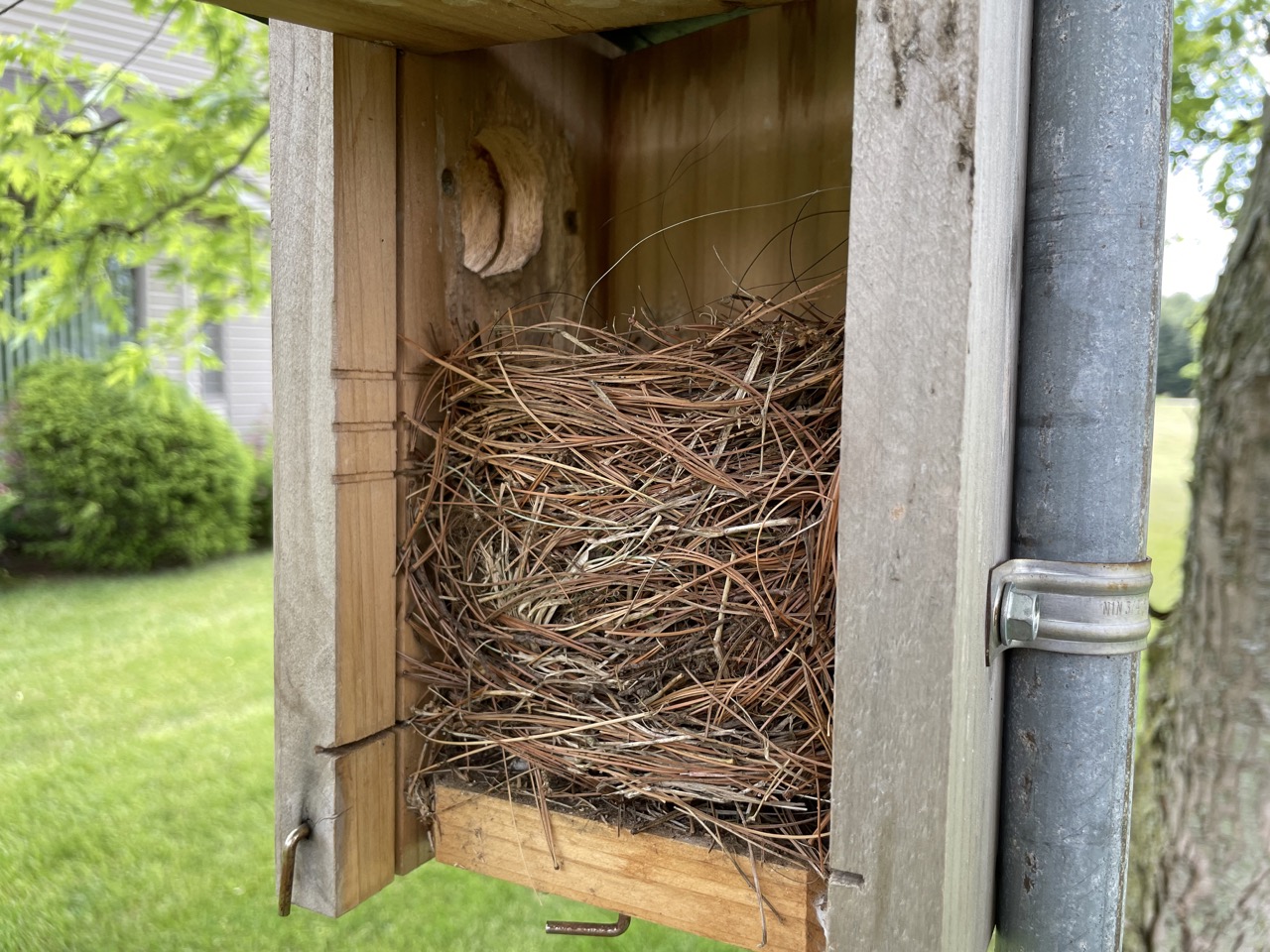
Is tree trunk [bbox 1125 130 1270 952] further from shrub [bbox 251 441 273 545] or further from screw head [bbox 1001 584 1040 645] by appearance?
shrub [bbox 251 441 273 545]

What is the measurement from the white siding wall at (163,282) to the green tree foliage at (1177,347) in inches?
272

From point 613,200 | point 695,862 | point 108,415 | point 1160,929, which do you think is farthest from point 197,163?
point 108,415

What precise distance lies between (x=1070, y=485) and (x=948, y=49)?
41 centimetres

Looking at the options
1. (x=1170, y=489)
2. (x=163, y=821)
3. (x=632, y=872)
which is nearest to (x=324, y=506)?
(x=632, y=872)

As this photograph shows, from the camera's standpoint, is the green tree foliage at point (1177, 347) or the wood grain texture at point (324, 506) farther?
the green tree foliage at point (1177, 347)

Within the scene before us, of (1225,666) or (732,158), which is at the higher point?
(732,158)

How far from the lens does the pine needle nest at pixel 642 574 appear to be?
3.42ft

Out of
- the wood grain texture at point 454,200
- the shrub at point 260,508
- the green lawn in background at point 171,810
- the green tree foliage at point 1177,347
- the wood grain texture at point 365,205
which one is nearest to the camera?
the wood grain texture at point 365,205

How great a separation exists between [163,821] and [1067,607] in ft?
13.6

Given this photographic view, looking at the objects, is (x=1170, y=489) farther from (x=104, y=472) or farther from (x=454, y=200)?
(x=104, y=472)

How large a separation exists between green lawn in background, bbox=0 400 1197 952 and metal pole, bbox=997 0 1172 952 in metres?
1.67

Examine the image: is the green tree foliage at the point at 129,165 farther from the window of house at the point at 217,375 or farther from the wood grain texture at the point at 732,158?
the window of house at the point at 217,375

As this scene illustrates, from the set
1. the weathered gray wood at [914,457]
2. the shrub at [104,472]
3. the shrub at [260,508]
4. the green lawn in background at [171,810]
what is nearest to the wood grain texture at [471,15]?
→ the weathered gray wood at [914,457]

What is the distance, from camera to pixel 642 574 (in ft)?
3.75
